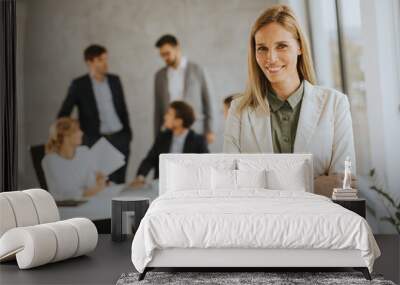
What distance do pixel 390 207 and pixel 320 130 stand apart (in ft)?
3.77

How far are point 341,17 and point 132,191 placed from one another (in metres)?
3.00

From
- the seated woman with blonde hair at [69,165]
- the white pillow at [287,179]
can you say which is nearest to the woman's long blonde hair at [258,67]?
the white pillow at [287,179]

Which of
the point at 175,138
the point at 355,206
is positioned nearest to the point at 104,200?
the point at 175,138

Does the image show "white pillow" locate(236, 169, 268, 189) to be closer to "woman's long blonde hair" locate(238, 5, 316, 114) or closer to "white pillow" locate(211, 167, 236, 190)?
"white pillow" locate(211, 167, 236, 190)

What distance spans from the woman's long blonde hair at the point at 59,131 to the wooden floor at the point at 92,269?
65.0 inches

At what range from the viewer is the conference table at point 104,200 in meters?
7.58

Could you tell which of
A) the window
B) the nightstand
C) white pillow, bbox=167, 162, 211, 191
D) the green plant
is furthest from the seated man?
the green plant

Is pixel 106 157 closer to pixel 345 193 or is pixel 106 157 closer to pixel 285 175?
pixel 285 175

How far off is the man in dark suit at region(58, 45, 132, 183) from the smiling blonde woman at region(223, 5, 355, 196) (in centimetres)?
126

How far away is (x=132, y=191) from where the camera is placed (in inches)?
299

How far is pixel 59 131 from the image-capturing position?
7.72 meters

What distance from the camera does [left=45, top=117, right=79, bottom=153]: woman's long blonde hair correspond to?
25.3 ft

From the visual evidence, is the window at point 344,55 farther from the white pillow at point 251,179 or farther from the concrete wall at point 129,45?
the white pillow at point 251,179

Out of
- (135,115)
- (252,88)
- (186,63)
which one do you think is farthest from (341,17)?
(135,115)
